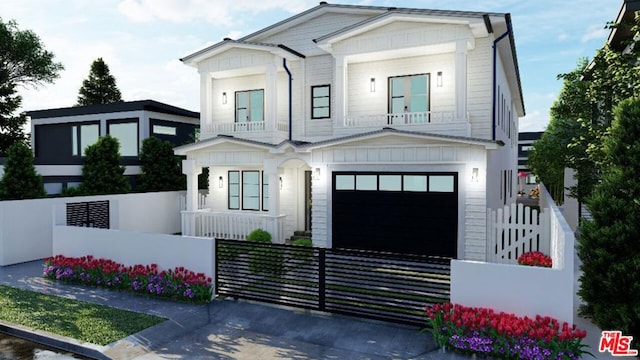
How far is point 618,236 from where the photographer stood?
6184mm

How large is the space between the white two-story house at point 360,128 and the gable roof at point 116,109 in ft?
22.9

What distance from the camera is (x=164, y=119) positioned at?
2417cm

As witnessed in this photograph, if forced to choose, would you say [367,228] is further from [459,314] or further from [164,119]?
[164,119]

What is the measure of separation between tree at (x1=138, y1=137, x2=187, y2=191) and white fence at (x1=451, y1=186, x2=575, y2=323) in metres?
17.2

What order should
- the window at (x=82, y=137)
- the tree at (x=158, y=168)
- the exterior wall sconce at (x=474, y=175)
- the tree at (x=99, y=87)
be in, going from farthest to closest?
the tree at (x=99, y=87), the window at (x=82, y=137), the tree at (x=158, y=168), the exterior wall sconce at (x=474, y=175)

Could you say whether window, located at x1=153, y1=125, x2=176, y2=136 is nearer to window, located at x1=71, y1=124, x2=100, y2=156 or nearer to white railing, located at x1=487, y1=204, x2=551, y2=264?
window, located at x1=71, y1=124, x2=100, y2=156

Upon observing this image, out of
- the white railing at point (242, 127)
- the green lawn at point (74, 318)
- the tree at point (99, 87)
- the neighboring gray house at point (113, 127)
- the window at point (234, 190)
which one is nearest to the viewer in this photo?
the green lawn at point (74, 318)

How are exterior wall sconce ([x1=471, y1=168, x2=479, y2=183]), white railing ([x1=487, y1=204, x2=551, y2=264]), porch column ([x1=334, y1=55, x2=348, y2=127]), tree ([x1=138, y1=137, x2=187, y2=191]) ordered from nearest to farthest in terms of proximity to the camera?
white railing ([x1=487, y1=204, x2=551, y2=264]) < exterior wall sconce ([x1=471, y1=168, x2=479, y2=183]) < porch column ([x1=334, y1=55, x2=348, y2=127]) < tree ([x1=138, y1=137, x2=187, y2=191])

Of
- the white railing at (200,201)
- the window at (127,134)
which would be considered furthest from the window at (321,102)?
the window at (127,134)

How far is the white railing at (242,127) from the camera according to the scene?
53.1ft

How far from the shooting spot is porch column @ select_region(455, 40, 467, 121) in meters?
12.4

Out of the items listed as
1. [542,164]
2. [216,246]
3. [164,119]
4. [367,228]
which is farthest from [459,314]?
[542,164]

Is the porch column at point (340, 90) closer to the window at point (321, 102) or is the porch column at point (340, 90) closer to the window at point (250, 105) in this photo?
the window at point (321, 102)

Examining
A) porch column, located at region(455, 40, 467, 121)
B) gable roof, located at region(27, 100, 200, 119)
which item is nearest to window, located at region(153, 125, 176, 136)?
gable roof, located at region(27, 100, 200, 119)
